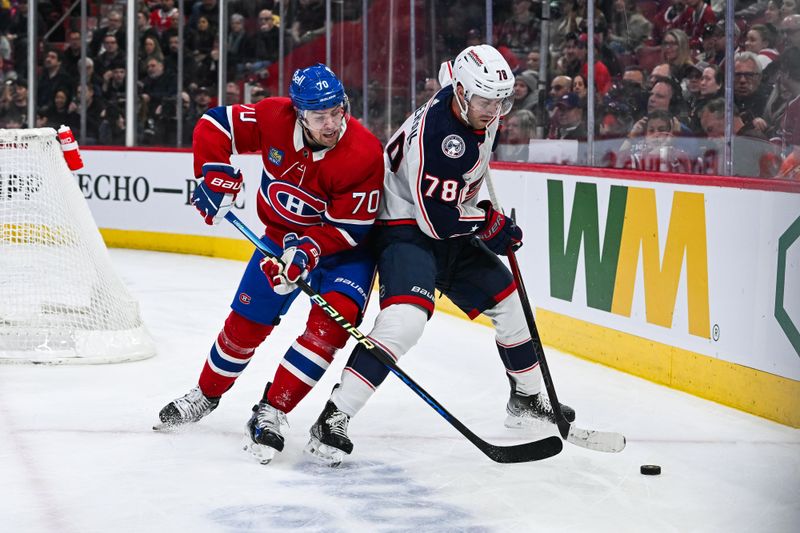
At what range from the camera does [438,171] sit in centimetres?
304

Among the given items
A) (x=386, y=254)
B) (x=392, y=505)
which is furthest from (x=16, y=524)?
(x=386, y=254)

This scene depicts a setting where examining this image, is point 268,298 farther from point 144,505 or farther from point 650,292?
point 650,292

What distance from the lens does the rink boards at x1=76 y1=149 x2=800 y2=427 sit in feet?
12.0

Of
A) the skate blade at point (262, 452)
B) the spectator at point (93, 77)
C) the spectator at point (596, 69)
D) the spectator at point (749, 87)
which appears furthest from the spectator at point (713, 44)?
the spectator at point (93, 77)

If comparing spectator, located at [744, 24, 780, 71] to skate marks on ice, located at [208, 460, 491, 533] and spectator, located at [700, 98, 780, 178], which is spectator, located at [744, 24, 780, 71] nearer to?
spectator, located at [700, 98, 780, 178]

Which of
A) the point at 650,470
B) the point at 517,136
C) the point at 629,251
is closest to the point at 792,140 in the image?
the point at 629,251

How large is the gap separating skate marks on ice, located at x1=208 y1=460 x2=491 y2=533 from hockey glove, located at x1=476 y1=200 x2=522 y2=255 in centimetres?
69

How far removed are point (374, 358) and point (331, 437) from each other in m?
0.23

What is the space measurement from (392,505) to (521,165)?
8.97 ft

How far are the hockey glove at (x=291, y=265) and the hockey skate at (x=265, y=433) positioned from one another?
325 mm

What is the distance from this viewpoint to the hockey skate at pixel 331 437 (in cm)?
300

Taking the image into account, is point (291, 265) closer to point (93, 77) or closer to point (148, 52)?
point (148, 52)

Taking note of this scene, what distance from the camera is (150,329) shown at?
202 inches

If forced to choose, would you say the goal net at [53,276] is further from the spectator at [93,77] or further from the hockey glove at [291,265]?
the spectator at [93,77]
